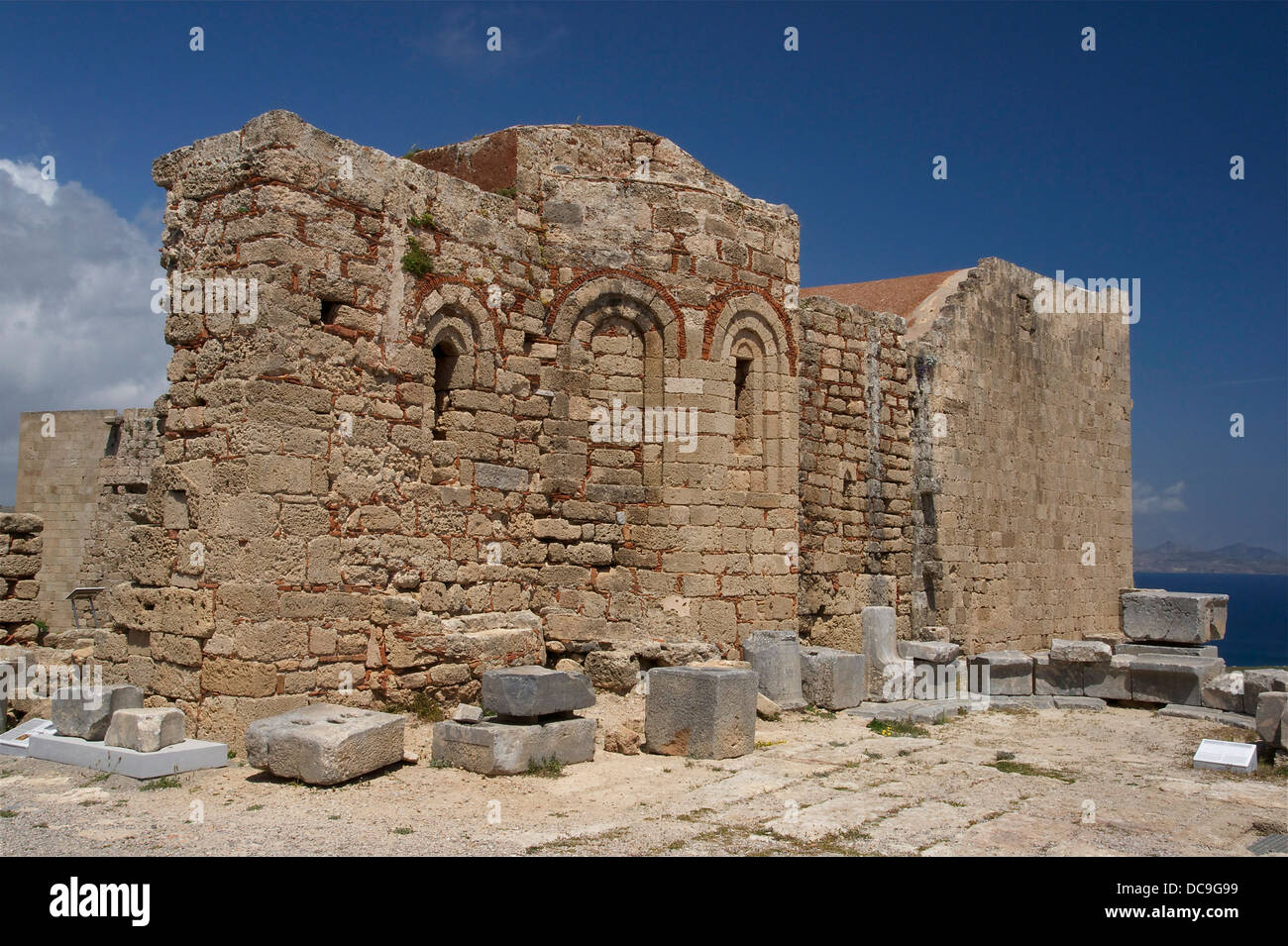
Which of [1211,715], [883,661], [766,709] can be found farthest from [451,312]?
[1211,715]

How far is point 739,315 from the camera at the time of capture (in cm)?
1102

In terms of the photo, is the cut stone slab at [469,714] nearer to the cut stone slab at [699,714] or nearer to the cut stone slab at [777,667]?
the cut stone slab at [699,714]

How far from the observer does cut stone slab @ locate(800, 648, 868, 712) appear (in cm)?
1064

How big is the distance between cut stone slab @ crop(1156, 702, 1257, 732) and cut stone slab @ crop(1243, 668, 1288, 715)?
0.12 metres

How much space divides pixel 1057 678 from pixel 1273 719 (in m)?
3.60

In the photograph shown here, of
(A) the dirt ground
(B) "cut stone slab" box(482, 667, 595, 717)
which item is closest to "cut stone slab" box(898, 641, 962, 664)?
(A) the dirt ground

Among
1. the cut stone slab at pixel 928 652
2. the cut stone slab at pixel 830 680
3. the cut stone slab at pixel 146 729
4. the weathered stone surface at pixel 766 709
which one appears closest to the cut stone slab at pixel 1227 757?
the cut stone slab at pixel 830 680

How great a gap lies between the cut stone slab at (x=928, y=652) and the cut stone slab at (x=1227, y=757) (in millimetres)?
3584

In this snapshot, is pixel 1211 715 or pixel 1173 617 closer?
pixel 1211 715

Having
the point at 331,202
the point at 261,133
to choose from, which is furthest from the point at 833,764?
the point at 261,133

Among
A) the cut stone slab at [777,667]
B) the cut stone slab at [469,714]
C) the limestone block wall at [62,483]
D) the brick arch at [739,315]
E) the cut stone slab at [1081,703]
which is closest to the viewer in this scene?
the cut stone slab at [469,714]

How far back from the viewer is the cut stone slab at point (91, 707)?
744 centimetres

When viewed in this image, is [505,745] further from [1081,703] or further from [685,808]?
[1081,703]

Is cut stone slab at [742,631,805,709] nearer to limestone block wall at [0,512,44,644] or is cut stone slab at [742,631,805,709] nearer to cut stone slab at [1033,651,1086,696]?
cut stone slab at [1033,651,1086,696]
